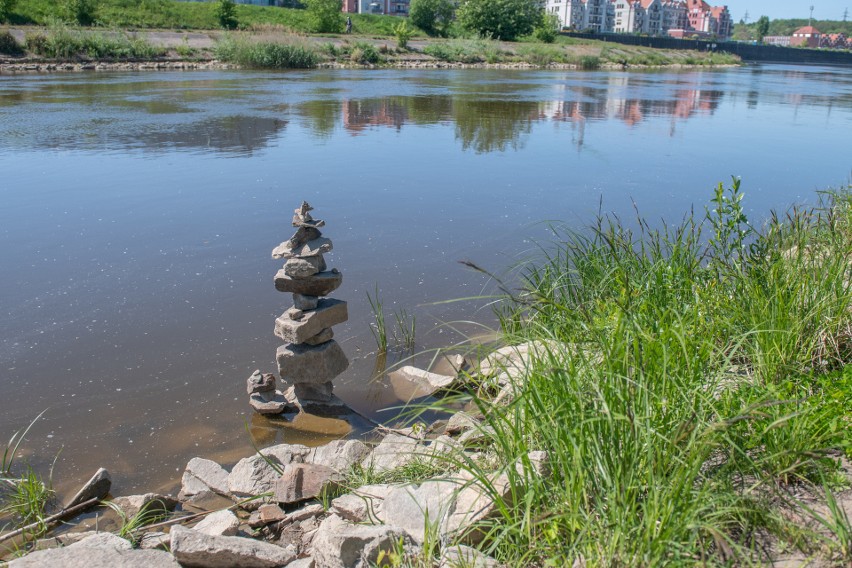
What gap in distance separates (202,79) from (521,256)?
3128cm

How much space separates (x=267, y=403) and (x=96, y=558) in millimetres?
2619

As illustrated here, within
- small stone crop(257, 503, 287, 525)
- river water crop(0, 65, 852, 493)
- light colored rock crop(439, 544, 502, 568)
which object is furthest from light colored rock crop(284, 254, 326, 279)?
light colored rock crop(439, 544, 502, 568)

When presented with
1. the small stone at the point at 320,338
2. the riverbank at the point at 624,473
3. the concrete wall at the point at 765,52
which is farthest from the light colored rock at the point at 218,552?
the concrete wall at the point at 765,52

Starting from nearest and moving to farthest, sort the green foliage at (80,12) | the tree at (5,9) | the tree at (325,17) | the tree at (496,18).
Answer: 1. the tree at (5,9)
2. the green foliage at (80,12)
3. the tree at (325,17)
4. the tree at (496,18)

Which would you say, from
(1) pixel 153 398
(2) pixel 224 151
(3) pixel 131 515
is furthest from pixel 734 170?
(3) pixel 131 515

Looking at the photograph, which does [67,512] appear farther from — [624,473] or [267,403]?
[624,473]

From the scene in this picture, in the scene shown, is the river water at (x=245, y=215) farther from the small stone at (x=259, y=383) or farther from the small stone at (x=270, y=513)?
the small stone at (x=270, y=513)

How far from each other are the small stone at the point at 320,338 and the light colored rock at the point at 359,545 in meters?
2.79

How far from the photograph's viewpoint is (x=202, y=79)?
1433 inches

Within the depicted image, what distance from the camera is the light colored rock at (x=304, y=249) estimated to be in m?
5.73

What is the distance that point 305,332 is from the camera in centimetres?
575

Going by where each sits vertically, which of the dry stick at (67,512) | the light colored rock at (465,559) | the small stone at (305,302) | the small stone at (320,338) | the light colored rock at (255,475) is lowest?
the dry stick at (67,512)

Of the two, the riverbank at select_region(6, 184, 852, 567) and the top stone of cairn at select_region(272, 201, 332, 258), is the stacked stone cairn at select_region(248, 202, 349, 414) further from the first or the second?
the riverbank at select_region(6, 184, 852, 567)

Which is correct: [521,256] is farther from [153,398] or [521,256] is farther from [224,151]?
[224,151]
